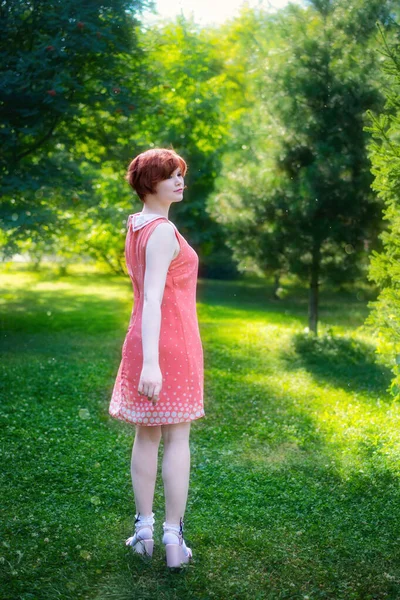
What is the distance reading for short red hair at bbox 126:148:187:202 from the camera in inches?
138

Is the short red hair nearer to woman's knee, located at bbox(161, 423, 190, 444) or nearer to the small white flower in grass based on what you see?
woman's knee, located at bbox(161, 423, 190, 444)

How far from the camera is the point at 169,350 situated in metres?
3.52

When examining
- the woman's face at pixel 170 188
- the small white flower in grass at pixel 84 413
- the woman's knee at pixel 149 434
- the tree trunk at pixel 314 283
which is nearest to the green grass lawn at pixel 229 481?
the small white flower in grass at pixel 84 413

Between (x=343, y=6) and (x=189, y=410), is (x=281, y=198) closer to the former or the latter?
(x=343, y=6)

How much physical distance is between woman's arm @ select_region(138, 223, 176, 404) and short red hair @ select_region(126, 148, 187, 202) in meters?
0.27

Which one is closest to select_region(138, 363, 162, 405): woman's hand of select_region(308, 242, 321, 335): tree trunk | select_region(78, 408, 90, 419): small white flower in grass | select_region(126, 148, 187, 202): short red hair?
select_region(126, 148, 187, 202): short red hair

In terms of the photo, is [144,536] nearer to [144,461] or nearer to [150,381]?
[144,461]

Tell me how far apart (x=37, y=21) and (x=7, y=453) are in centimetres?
685

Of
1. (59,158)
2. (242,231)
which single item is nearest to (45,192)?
(59,158)

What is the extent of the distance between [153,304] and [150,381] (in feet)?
1.14

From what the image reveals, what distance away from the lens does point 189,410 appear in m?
3.51

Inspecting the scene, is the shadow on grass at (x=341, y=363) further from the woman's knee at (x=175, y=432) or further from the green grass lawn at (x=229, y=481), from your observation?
the woman's knee at (x=175, y=432)

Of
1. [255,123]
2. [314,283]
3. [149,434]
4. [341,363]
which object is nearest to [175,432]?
[149,434]

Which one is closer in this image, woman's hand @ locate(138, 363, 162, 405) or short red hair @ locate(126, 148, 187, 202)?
woman's hand @ locate(138, 363, 162, 405)
